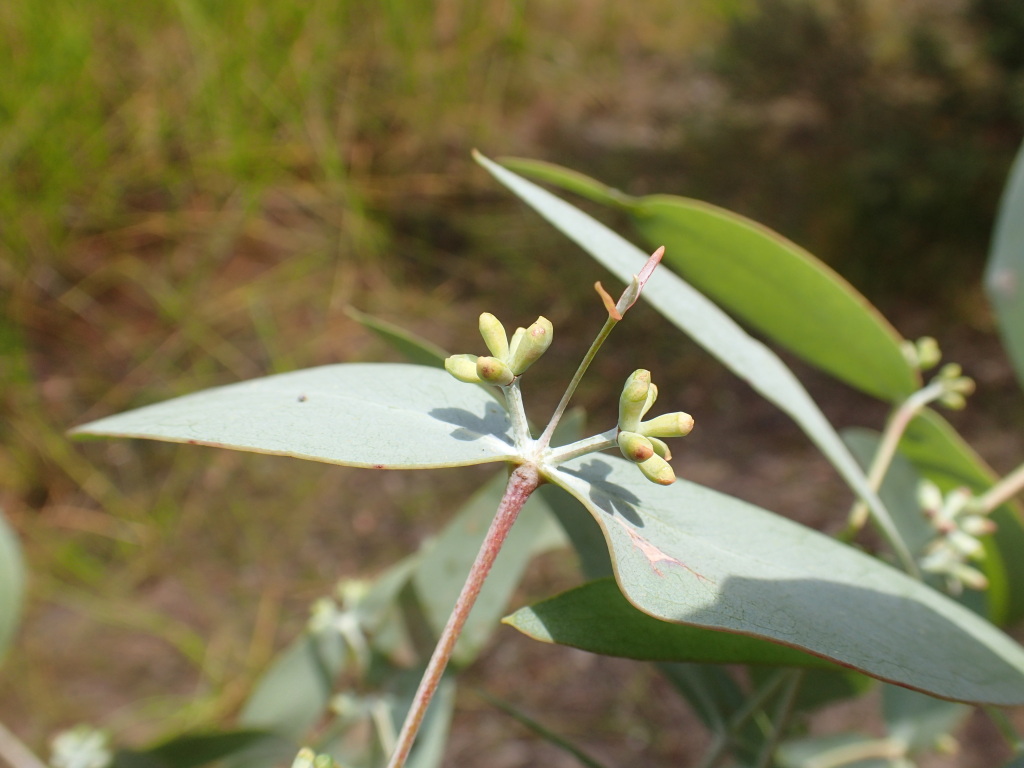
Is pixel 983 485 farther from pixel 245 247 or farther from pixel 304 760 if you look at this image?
pixel 245 247

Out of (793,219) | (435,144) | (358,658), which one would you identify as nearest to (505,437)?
(358,658)

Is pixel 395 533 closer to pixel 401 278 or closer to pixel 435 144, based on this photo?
pixel 401 278

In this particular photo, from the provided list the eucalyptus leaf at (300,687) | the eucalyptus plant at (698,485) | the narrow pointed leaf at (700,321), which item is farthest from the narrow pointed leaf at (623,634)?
the eucalyptus leaf at (300,687)

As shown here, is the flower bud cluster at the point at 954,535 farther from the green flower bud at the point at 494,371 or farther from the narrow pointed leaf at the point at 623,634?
the green flower bud at the point at 494,371

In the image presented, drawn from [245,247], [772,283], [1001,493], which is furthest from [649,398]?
[245,247]

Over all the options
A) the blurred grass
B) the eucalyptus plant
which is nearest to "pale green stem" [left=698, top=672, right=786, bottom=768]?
the eucalyptus plant

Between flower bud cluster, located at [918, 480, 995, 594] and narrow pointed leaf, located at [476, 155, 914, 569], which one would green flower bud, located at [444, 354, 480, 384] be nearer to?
narrow pointed leaf, located at [476, 155, 914, 569]

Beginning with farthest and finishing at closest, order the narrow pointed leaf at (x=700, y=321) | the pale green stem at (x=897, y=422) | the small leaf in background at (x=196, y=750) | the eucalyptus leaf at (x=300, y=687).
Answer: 1. the eucalyptus leaf at (x=300, y=687)
2. the small leaf in background at (x=196, y=750)
3. the pale green stem at (x=897, y=422)
4. the narrow pointed leaf at (x=700, y=321)
